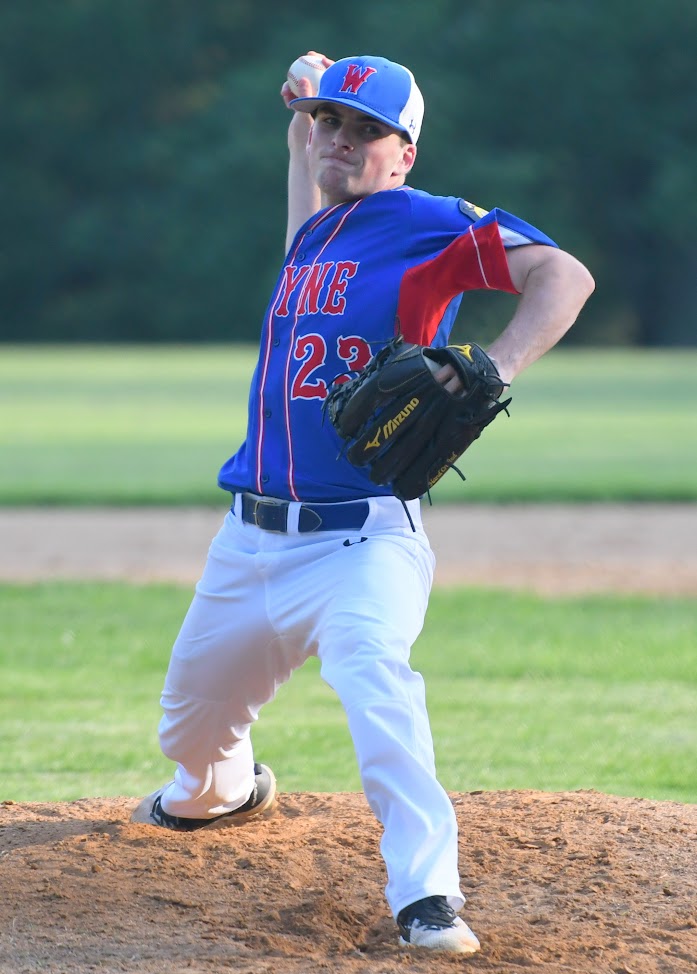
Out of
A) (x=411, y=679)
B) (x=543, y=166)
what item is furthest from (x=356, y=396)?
(x=543, y=166)

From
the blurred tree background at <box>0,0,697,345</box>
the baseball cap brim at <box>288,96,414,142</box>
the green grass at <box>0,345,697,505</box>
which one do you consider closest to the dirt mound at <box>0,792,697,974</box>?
the baseball cap brim at <box>288,96,414,142</box>

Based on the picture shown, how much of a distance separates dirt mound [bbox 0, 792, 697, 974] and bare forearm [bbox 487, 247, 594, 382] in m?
1.13

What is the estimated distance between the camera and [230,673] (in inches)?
132

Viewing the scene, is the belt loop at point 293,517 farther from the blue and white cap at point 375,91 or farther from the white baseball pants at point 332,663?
the blue and white cap at point 375,91

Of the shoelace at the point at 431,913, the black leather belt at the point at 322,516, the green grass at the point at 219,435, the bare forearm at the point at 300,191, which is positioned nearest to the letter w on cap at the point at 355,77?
the bare forearm at the point at 300,191

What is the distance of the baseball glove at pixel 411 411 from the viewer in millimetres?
2955

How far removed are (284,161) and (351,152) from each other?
40290 millimetres

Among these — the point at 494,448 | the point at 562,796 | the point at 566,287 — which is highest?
the point at 566,287

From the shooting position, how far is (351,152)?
3.36 m

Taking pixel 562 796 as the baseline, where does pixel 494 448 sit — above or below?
below

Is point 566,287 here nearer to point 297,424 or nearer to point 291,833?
point 297,424

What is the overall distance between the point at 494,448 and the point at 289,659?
12590 mm

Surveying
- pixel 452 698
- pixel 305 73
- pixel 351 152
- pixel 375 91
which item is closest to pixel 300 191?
pixel 305 73

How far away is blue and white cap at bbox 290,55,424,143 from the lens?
10.7 feet
